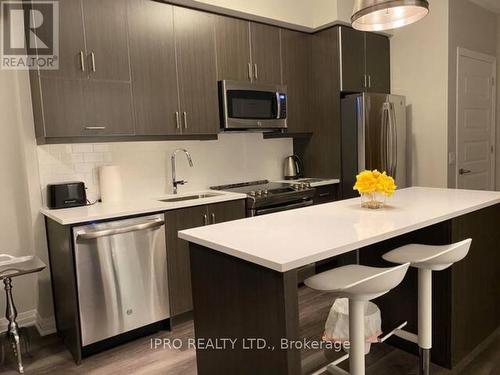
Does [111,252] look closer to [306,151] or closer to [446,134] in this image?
[306,151]

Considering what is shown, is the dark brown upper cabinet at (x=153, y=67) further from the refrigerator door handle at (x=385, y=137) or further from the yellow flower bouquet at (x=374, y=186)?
the refrigerator door handle at (x=385, y=137)

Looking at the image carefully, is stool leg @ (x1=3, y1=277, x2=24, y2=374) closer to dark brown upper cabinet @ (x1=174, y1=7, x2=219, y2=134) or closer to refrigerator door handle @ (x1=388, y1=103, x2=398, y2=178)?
dark brown upper cabinet @ (x1=174, y1=7, x2=219, y2=134)

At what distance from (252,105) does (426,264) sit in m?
2.17

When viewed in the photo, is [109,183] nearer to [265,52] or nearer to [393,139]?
[265,52]

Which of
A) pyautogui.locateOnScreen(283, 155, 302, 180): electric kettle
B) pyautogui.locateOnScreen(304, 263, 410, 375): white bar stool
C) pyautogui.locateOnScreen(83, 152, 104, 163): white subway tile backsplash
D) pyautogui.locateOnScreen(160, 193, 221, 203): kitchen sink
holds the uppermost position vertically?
pyautogui.locateOnScreen(83, 152, 104, 163): white subway tile backsplash

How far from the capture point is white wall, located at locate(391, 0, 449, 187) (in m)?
3.80

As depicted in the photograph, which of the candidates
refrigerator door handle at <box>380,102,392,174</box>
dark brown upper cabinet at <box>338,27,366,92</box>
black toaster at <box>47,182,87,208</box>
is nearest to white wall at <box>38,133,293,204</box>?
black toaster at <box>47,182,87,208</box>

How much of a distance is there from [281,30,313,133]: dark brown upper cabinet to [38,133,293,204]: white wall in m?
0.36

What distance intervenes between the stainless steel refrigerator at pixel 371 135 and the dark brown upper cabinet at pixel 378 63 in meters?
0.35

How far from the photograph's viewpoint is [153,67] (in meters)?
2.90

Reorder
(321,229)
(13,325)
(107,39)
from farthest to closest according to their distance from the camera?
(107,39) < (13,325) < (321,229)

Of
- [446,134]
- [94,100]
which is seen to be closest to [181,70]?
[94,100]

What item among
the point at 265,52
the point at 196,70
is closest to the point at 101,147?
the point at 196,70

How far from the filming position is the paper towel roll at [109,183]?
9.55 feet
